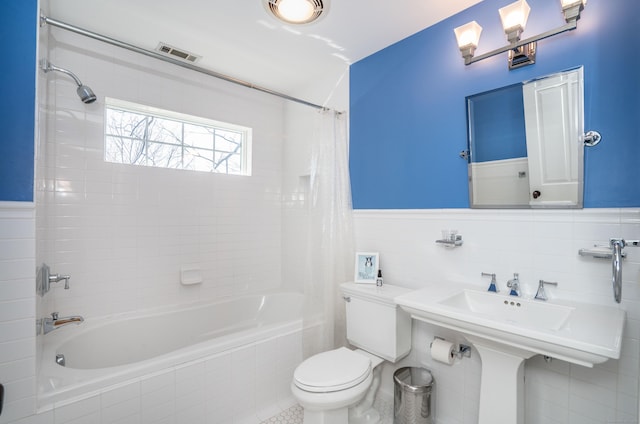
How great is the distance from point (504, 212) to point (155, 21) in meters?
2.48

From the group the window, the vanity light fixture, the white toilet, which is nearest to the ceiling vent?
the window

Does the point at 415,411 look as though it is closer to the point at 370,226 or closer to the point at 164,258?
the point at 370,226

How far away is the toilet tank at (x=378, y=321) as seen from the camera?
1.82 metres

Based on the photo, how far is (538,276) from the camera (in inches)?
59.4

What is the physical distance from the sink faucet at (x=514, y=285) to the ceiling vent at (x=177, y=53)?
2696 mm

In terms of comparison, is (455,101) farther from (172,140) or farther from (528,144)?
(172,140)

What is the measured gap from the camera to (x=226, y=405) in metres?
1.80

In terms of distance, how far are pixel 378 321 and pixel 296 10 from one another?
197cm

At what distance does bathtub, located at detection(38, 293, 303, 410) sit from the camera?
142 cm

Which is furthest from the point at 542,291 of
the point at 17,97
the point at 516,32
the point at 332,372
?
the point at 17,97

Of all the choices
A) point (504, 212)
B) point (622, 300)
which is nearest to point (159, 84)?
point (504, 212)

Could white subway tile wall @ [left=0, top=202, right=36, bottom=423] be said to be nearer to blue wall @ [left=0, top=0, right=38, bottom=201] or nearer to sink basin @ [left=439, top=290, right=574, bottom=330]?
blue wall @ [left=0, top=0, right=38, bottom=201]

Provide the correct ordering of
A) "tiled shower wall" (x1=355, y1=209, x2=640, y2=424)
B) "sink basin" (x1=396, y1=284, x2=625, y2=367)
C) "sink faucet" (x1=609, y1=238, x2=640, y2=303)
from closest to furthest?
1. "sink basin" (x1=396, y1=284, x2=625, y2=367)
2. "sink faucet" (x1=609, y1=238, x2=640, y2=303)
3. "tiled shower wall" (x1=355, y1=209, x2=640, y2=424)

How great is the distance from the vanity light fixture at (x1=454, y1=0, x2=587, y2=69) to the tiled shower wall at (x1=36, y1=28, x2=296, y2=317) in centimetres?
199
